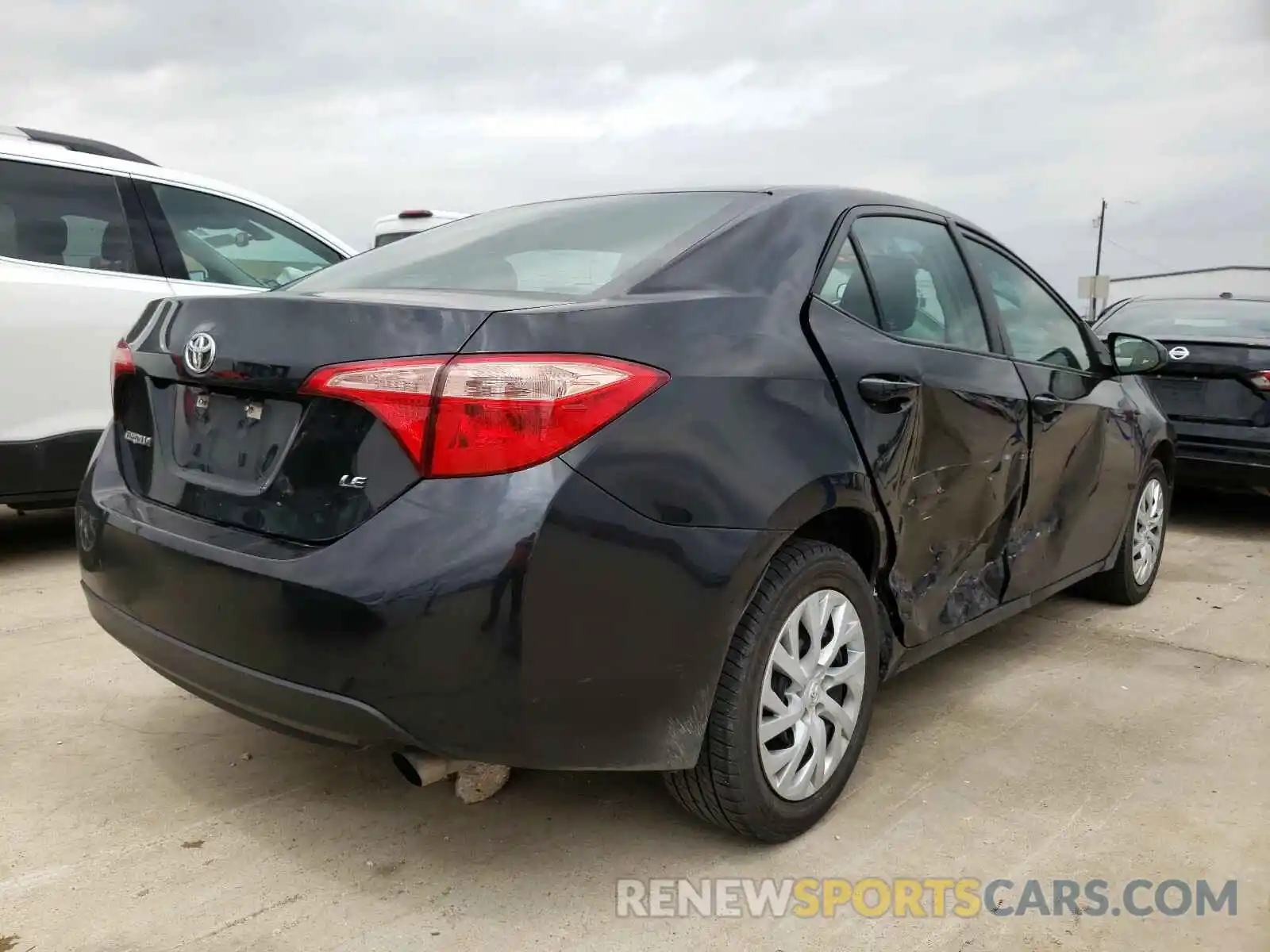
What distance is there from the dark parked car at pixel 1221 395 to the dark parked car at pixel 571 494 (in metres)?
3.74

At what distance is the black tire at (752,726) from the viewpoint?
2.16 meters

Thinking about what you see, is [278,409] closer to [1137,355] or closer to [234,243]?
[1137,355]

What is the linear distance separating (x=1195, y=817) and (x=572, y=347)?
1.95 metres

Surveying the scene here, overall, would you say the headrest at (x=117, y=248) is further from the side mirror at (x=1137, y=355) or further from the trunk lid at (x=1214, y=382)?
the trunk lid at (x=1214, y=382)

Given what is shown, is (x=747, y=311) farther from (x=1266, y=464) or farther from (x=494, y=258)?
(x=1266, y=464)

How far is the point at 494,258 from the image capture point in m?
2.61

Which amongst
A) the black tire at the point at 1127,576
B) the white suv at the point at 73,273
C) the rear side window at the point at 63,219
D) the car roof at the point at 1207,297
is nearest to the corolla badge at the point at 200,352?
the white suv at the point at 73,273

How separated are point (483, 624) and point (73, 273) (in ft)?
11.7

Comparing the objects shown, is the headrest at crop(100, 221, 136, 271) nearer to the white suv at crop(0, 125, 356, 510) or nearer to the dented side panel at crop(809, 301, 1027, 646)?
the white suv at crop(0, 125, 356, 510)

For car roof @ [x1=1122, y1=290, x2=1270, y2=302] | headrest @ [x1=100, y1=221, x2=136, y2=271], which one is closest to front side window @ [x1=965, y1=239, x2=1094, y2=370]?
car roof @ [x1=1122, y1=290, x2=1270, y2=302]

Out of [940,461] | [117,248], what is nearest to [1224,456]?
[940,461]

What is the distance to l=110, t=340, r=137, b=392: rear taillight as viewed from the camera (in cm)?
246

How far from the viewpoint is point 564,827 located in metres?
2.46

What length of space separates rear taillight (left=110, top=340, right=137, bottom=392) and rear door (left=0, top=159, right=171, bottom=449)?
1839 mm
